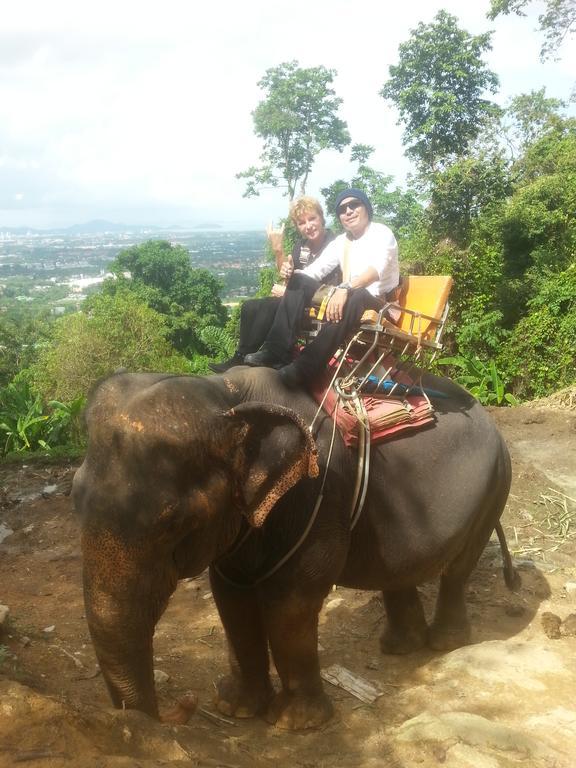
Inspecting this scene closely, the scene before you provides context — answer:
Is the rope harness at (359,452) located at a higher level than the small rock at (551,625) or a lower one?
higher

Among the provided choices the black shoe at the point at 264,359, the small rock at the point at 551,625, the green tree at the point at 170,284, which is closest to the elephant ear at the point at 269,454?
the black shoe at the point at 264,359

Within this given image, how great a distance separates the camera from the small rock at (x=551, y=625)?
4934mm

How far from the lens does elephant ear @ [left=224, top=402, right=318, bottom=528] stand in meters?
3.09

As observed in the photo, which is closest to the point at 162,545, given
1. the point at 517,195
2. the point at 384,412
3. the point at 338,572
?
the point at 338,572

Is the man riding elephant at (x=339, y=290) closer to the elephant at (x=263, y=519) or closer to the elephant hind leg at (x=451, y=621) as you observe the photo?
the elephant at (x=263, y=519)

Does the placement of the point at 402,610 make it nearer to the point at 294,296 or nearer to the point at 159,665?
the point at 159,665

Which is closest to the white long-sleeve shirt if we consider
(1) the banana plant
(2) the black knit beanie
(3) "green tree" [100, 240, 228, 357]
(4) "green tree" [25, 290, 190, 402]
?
(2) the black knit beanie

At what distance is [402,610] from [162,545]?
2.59m

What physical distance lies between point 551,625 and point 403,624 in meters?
1.08

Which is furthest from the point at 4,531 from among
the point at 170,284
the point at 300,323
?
the point at 170,284

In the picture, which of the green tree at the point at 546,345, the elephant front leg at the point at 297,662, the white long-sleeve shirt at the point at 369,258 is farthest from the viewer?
the green tree at the point at 546,345

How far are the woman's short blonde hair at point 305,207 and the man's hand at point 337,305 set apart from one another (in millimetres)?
1172

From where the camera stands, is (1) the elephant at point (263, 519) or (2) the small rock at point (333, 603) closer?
(1) the elephant at point (263, 519)

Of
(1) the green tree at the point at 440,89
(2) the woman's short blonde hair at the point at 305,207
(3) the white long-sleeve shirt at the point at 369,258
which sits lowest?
(3) the white long-sleeve shirt at the point at 369,258
